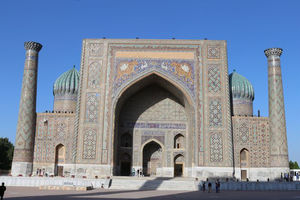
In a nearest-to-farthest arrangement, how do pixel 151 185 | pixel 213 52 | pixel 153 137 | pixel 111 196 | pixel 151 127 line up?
pixel 111 196, pixel 151 185, pixel 213 52, pixel 153 137, pixel 151 127

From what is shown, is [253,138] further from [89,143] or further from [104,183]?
[89,143]

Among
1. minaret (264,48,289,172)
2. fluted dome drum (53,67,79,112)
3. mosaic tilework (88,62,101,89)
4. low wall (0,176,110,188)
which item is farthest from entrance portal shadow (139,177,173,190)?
fluted dome drum (53,67,79,112)

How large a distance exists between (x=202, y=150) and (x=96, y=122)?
14.0 ft

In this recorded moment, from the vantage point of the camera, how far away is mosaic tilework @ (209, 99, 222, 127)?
13570 millimetres

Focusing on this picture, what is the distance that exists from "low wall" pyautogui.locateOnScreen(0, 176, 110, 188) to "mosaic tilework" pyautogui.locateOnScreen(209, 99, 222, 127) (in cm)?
475

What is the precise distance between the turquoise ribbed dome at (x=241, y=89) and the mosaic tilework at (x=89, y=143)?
709cm

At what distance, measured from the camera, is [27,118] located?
13.6 m

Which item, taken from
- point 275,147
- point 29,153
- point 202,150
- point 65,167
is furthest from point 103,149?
point 275,147

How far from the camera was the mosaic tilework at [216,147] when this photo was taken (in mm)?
13266

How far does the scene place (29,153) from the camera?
13406mm

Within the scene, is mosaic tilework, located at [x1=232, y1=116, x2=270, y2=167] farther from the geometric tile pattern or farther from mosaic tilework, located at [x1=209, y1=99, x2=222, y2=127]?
the geometric tile pattern

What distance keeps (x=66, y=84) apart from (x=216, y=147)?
7.70 meters

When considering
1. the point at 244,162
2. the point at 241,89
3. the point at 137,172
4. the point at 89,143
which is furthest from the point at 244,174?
the point at 89,143

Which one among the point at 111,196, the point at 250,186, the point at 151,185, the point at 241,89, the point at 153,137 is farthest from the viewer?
the point at 241,89
